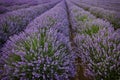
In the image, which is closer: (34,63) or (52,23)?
(34,63)

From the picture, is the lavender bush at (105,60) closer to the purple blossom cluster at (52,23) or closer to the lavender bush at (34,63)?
the lavender bush at (34,63)

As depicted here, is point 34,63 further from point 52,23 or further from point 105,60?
point 52,23

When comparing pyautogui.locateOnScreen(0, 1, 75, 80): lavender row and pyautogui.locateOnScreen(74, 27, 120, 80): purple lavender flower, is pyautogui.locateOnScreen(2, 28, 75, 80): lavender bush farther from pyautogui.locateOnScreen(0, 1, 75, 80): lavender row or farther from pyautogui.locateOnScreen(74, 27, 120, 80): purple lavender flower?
pyautogui.locateOnScreen(74, 27, 120, 80): purple lavender flower

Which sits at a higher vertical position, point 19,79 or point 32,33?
point 32,33

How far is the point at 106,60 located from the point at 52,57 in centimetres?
81

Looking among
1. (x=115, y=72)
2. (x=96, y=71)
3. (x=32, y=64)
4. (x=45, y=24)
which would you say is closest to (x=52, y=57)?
(x=32, y=64)

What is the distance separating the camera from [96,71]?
2.30 metres

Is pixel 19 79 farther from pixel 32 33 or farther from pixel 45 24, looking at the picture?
pixel 45 24

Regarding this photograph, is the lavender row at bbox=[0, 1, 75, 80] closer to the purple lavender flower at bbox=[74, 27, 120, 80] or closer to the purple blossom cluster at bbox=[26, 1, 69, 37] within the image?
the purple lavender flower at bbox=[74, 27, 120, 80]

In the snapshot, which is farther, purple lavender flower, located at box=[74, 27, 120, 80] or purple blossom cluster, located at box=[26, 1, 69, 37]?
purple blossom cluster, located at box=[26, 1, 69, 37]

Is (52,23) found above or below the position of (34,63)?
above

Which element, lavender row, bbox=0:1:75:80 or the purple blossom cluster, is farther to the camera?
the purple blossom cluster

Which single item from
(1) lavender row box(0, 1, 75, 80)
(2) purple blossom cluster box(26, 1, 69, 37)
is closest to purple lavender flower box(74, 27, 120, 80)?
(1) lavender row box(0, 1, 75, 80)

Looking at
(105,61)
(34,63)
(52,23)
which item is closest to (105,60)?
(105,61)
